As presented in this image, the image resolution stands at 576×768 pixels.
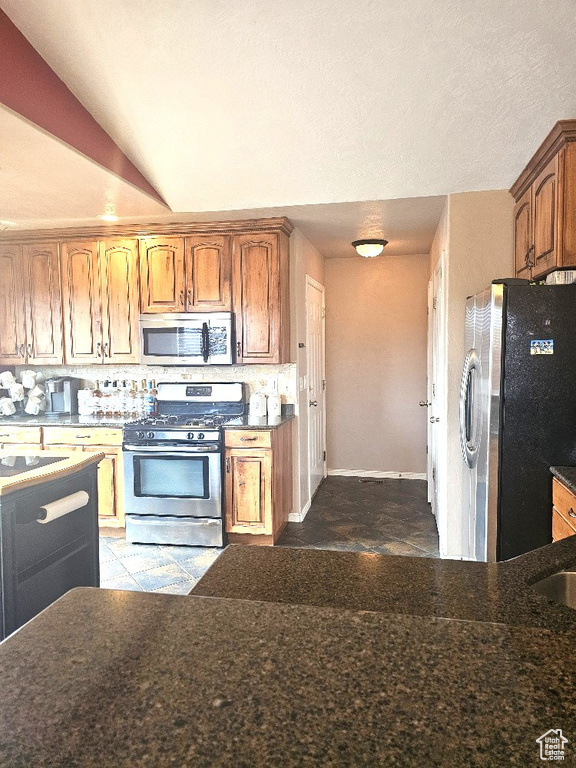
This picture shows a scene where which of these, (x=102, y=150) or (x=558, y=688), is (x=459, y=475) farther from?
(x=558, y=688)

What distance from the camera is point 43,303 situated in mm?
4637

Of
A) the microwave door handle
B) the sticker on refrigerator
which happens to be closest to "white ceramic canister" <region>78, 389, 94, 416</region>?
the microwave door handle

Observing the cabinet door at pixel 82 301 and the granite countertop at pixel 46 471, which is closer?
the granite countertop at pixel 46 471

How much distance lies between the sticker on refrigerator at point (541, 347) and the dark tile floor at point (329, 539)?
1860 mm

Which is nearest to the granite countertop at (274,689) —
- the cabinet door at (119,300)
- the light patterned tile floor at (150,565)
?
the light patterned tile floor at (150,565)

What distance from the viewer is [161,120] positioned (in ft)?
9.64

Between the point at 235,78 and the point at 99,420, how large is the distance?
9.17 feet

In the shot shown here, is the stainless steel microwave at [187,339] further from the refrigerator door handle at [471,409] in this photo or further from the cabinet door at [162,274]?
the refrigerator door handle at [471,409]

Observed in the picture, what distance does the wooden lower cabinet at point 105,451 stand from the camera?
165 inches

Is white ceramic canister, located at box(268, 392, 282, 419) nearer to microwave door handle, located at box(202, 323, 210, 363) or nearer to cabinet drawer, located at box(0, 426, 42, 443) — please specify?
microwave door handle, located at box(202, 323, 210, 363)

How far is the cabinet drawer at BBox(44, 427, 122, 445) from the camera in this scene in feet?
13.7

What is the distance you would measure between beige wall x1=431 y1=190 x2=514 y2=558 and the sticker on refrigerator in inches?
43.2

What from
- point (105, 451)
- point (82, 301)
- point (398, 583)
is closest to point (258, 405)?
point (105, 451)

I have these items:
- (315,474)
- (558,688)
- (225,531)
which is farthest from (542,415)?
(315,474)
